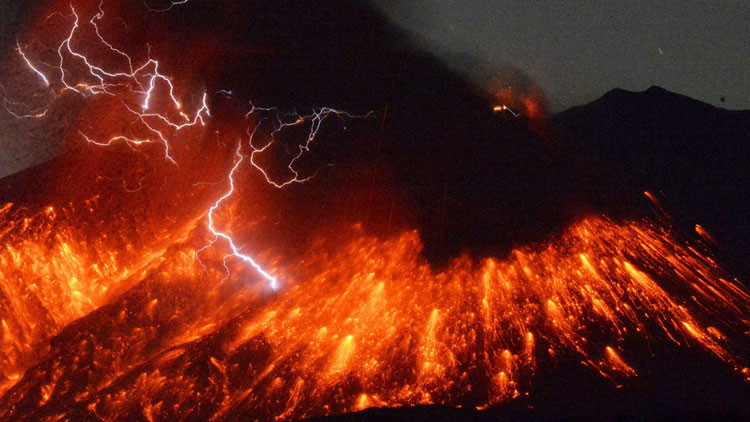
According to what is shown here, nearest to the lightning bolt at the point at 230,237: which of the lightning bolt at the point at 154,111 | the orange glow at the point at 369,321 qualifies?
the lightning bolt at the point at 154,111

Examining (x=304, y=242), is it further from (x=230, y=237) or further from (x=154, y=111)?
(x=154, y=111)

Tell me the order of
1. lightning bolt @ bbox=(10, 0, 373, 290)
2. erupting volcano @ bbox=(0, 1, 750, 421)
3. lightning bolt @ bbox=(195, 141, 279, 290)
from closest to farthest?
erupting volcano @ bbox=(0, 1, 750, 421)
lightning bolt @ bbox=(10, 0, 373, 290)
lightning bolt @ bbox=(195, 141, 279, 290)

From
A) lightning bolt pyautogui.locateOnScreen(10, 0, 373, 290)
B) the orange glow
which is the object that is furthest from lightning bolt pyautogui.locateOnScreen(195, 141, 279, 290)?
the orange glow

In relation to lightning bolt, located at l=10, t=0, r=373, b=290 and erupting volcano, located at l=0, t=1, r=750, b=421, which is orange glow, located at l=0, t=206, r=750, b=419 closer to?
erupting volcano, located at l=0, t=1, r=750, b=421

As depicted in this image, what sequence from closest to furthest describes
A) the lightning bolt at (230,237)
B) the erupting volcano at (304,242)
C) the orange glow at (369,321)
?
1. the orange glow at (369,321)
2. the erupting volcano at (304,242)
3. the lightning bolt at (230,237)

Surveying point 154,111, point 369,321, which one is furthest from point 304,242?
point 154,111

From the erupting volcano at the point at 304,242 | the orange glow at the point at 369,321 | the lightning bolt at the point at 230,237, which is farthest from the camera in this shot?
the lightning bolt at the point at 230,237

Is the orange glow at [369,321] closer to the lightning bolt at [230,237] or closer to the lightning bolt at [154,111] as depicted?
the lightning bolt at [230,237]

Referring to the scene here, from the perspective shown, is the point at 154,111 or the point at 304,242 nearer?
the point at 154,111

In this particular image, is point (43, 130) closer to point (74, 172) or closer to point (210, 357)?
point (74, 172)
